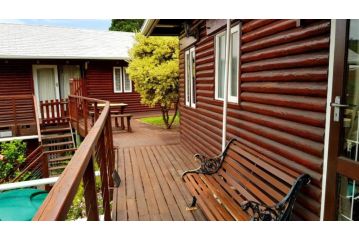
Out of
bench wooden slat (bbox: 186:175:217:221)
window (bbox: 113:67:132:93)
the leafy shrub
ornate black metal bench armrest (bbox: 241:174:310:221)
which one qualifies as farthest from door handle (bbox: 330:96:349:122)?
window (bbox: 113:67:132:93)

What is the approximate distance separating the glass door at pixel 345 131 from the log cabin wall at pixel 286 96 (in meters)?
0.16

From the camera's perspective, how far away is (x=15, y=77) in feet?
40.4

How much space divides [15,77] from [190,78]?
944cm

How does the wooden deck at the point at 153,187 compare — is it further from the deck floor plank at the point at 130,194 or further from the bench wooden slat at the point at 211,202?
the bench wooden slat at the point at 211,202

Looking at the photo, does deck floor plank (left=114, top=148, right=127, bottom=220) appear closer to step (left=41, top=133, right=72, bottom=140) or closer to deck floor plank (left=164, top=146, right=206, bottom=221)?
deck floor plank (left=164, top=146, right=206, bottom=221)

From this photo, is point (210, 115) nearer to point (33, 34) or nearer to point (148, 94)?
point (148, 94)

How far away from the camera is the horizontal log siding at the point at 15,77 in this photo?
12125mm

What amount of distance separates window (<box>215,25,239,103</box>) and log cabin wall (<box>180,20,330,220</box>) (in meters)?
0.19

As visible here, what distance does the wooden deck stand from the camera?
3.14 meters

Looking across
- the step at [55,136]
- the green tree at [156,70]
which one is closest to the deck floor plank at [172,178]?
the green tree at [156,70]
